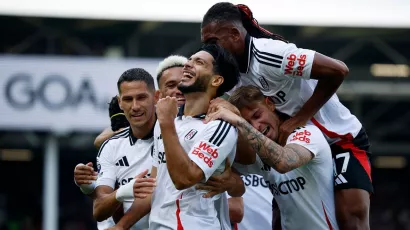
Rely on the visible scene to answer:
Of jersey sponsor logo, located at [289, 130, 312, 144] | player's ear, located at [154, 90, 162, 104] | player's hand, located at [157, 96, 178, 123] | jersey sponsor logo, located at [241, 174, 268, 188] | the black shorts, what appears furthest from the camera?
jersey sponsor logo, located at [241, 174, 268, 188]

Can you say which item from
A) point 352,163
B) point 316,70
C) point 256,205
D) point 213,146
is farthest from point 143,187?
point 256,205

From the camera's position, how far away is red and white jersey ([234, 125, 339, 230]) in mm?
7164

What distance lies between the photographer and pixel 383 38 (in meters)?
19.2

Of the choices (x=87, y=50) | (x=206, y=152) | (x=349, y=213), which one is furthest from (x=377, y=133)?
(x=206, y=152)

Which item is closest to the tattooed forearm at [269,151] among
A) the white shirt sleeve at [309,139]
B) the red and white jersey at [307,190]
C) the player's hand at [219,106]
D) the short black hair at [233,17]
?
the player's hand at [219,106]

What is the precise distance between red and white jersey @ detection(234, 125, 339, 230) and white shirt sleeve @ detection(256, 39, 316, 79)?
18.2 inches

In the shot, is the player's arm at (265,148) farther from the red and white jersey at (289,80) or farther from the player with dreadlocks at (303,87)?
the red and white jersey at (289,80)

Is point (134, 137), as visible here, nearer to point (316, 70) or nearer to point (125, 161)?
point (125, 161)

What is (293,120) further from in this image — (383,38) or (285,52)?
(383,38)

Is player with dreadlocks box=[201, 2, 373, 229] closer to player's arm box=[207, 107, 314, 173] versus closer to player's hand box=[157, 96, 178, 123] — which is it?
player's arm box=[207, 107, 314, 173]

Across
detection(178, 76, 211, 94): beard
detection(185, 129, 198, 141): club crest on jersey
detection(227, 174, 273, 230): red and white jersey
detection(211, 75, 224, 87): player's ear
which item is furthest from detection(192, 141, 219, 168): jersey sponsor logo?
detection(227, 174, 273, 230): red and white jersey

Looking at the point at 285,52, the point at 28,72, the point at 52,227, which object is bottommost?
the point at 52,227

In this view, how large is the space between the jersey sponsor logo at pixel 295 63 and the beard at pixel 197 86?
2.18 ft

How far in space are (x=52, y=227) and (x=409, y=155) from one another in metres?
10.3
